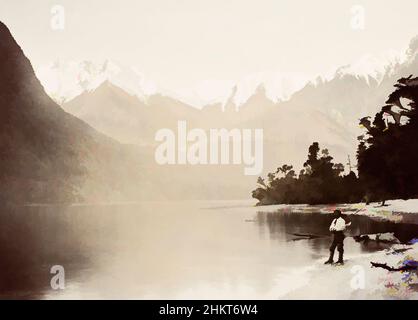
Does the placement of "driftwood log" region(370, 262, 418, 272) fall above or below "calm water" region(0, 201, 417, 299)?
above

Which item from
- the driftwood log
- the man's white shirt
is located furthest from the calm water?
the driftwood log

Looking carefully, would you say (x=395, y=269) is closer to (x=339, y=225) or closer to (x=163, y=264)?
(x=339, y=225)

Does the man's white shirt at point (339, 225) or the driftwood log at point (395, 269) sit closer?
the driftwood log at point (395, 269)

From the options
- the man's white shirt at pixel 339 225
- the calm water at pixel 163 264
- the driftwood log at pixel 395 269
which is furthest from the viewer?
the man's white shirt at pixel 339 225

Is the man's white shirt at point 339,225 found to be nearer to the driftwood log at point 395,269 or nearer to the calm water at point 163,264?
the driftwood log at point 395,269

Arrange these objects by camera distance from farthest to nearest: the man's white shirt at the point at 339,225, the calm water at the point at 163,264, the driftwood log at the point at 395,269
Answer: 1. the man's white shirt at the point at 339,225
2. the calm water at the point at 163,264
3. the driftwood log at the point at 395,269

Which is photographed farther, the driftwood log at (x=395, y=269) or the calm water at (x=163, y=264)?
the calm water at (x=163, y=264)

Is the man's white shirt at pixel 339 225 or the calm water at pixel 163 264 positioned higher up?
the man's white shirt at pixel 339 225

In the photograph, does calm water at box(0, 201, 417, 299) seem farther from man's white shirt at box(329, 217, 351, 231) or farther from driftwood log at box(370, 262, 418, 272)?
driftwood log at box(370, 262, 418, 272)

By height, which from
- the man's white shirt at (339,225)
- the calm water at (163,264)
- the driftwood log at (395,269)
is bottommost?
the calm water at (163,264)

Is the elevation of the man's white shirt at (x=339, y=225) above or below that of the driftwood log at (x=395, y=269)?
above

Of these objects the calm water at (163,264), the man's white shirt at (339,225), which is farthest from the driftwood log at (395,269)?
the calm water at (163,264)
